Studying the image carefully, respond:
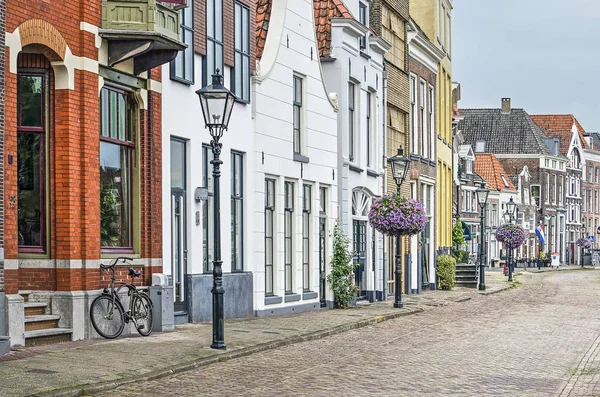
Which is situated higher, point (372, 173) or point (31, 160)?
point (372, 173)

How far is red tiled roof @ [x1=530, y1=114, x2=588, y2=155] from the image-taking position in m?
116

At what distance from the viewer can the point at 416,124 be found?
4144cm

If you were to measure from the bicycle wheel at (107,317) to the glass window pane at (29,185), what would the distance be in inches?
52.6

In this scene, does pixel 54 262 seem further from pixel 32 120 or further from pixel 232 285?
pixel 232 285

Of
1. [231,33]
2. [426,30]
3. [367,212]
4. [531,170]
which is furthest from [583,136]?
[231,33]

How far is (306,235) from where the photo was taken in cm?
2839

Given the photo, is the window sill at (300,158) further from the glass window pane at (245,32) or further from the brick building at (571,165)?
the brick building at (571,165)

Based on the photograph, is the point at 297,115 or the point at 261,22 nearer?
the point at 261,22

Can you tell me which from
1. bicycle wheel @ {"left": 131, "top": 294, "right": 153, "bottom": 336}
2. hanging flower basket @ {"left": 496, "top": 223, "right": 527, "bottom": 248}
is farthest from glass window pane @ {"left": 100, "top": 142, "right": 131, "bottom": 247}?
hanging flower basket @ {"left": 496, "top": 223, "right": 527, "bottom": 248}

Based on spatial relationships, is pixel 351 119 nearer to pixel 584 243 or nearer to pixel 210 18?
pixel 210 18

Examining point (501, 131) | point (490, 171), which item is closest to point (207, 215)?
point (490, 171)

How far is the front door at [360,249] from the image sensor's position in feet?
107

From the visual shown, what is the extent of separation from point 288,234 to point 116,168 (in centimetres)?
865

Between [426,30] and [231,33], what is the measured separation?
23.8 metres
